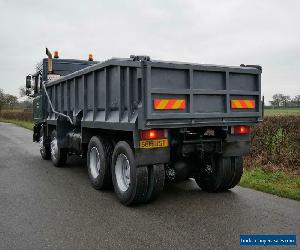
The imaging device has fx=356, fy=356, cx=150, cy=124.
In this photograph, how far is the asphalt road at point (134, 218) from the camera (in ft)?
13.4

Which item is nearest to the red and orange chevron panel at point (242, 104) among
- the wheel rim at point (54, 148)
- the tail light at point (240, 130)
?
Result: the tail light at point (240, 130)

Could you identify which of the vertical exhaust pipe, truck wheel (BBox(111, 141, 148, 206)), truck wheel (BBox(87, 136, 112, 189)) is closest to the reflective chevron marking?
truck wheel (BBox(111, 141, 148, 206))

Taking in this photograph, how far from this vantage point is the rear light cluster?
16.9ft

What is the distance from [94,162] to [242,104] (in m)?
3.03

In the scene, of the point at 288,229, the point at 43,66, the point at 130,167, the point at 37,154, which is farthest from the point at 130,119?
the point at 37,154

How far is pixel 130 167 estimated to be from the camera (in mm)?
5398

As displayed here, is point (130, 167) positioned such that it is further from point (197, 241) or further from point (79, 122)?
point (79, 122)

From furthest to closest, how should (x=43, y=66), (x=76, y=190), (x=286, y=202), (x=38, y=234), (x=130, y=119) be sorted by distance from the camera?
(x=43, y=66) < (x=76, y=190) < (x=286, y=202) < (x=130, y=119) < (x=38, y=234)

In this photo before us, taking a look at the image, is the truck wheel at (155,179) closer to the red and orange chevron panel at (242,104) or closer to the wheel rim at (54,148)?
the red and orange chevron panel at (242,104)

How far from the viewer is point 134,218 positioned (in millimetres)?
4941

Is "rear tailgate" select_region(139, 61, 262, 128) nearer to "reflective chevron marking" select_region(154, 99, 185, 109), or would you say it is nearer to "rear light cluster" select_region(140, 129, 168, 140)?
"reflective chevron marking" select_region(154, 99, 185, 109)

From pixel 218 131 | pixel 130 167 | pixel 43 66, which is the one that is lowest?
pixel 130 167

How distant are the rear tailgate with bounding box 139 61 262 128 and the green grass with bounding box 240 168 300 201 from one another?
53.3 inches

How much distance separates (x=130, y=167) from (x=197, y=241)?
1.73 meters
